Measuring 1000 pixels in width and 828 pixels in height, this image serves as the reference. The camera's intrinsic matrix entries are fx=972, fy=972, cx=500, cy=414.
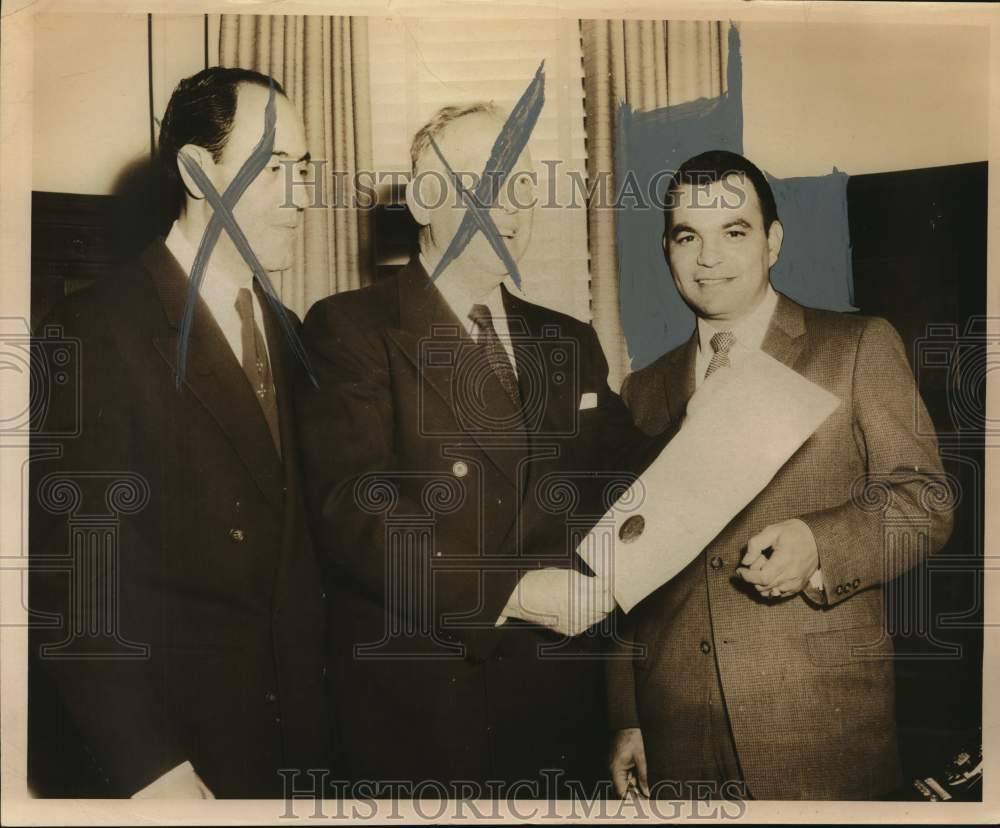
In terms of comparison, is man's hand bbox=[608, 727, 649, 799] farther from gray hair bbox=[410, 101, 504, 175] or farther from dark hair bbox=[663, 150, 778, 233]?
gray hair bbox=[410, 101, 504, 175]

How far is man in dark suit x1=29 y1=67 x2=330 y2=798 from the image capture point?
203 cm

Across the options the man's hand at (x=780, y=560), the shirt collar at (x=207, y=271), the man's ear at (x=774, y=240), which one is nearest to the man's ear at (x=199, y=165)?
the shirt collar at (x=207, y=271)

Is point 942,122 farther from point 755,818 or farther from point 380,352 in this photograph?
point 755,818

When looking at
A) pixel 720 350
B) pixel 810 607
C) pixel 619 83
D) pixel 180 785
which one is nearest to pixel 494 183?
pixel 619 83

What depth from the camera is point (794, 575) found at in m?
2.06

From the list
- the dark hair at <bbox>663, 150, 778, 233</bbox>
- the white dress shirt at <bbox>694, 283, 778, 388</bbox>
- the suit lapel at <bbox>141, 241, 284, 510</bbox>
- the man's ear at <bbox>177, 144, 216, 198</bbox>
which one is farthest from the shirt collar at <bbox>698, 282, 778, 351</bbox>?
the man's ear at <bbox>177, 144, 216, 198</bbox>

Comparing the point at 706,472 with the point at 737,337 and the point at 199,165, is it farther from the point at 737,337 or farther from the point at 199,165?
the point at 199,165

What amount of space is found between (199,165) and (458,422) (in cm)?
77

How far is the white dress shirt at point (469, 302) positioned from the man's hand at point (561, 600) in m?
0.44

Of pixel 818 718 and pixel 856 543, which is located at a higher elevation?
pixel 856 543

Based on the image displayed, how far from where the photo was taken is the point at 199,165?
2.05 metres

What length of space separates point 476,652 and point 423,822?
399 millimetres

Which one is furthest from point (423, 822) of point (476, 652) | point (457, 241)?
point (457, 241)

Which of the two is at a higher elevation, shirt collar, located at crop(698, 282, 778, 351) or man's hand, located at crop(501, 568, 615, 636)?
shirt collar, located at crop(698, 282, 778, 351)
